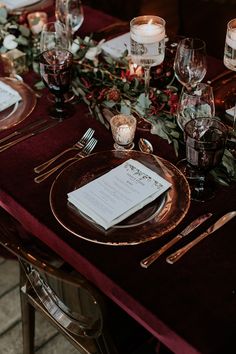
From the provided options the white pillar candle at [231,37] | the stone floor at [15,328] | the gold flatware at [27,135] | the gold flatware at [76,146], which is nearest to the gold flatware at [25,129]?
the gold flatware at [27,135]

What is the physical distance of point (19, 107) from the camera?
1501 mm

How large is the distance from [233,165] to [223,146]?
10 centimetres

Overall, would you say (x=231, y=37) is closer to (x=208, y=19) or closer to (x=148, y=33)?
(x=148, y=33)

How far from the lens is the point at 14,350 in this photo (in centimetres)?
168

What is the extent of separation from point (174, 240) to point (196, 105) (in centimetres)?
38

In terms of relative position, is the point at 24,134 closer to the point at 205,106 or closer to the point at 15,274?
the point at 205,106

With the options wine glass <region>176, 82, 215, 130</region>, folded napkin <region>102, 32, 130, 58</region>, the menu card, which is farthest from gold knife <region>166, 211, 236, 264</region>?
folded napkin <region>102, 32, 130, 58</region>

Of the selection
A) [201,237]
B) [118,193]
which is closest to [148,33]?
[118,193]

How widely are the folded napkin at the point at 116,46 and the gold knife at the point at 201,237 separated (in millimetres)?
741

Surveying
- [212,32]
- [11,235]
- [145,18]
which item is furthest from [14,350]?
[212,32]

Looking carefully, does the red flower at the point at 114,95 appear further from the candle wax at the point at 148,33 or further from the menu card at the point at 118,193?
the menu card at the point at 118,193

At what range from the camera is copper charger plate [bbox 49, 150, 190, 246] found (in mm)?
1093

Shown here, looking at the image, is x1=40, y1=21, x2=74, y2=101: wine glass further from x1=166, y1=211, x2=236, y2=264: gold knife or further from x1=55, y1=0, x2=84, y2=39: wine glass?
x1=166, y1=211, x2=236, y2=264: gold knife

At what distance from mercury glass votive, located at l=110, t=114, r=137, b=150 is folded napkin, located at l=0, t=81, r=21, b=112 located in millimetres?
336
